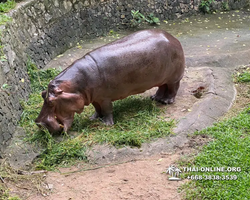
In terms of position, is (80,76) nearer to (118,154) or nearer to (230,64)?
(118,154)

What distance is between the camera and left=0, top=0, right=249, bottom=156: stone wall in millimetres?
5465

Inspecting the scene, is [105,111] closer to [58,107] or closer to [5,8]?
[58,107]

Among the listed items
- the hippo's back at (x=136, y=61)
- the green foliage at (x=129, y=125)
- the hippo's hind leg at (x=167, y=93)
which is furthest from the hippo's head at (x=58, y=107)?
the hippo's hind leg at (x=167, y=93)

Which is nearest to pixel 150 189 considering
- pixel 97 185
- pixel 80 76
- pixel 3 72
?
pixel 97 185

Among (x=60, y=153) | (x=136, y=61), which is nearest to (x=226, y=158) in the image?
(x=136, y=61)

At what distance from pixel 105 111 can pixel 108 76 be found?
0.65 meters

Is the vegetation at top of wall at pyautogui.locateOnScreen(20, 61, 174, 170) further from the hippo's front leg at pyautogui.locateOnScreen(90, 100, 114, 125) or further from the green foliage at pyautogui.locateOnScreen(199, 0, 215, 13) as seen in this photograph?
the green foliage at pyautogui.locateOnScreen(199, 0, 215, 13)

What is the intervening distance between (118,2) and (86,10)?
1.43m

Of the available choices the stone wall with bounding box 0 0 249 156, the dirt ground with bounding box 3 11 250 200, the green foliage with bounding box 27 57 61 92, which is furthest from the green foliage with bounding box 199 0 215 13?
the green foliage with bounding box 27 57 61 92

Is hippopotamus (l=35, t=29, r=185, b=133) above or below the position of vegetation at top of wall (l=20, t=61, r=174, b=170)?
above

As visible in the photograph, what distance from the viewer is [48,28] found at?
7.96 meters

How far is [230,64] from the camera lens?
745cm

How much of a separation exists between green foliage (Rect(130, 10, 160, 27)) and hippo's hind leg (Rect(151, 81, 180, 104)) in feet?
17.4

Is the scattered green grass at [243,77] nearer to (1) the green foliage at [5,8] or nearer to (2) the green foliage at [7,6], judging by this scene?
(1) the green foliage at [5,8]
